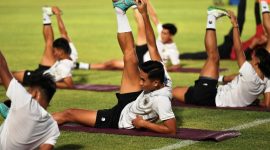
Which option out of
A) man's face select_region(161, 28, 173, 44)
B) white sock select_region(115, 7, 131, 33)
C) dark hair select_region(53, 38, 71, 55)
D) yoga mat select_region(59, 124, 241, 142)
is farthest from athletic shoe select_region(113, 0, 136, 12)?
man's face select_region(161, 28, 173, 44)

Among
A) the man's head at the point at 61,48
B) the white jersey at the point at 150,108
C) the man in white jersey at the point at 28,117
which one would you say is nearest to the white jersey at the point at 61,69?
the man's head at the point at 61,48

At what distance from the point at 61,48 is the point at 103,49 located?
7.83 m

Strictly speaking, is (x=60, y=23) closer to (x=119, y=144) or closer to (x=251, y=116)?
(x=251, y=116)

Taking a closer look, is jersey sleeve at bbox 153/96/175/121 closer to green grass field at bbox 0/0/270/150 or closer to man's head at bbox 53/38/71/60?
green grass field at bbox 0/0/270/150

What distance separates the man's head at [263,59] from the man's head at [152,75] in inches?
101

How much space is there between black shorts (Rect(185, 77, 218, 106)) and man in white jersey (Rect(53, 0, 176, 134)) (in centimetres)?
201

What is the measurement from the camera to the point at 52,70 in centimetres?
1627

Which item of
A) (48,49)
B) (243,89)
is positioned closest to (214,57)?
(243,89)

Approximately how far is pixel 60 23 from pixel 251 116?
5.80m

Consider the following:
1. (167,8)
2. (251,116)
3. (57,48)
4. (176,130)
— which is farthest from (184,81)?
(167,8)

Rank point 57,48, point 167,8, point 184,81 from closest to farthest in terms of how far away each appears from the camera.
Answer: point 57,48 < point 184,81 < point 167,8

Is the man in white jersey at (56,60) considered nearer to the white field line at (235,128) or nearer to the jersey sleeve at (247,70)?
the jersey sleeve at (247,70)

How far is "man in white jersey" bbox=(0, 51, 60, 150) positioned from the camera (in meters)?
8.77

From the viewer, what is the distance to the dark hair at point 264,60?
13312 mm
